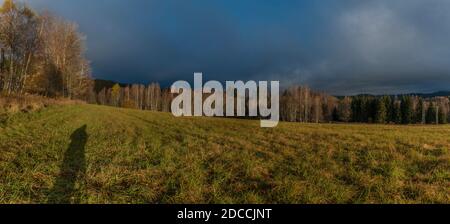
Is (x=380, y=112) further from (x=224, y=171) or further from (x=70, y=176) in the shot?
(x=70, y=176)

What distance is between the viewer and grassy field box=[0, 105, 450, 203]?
239 inches

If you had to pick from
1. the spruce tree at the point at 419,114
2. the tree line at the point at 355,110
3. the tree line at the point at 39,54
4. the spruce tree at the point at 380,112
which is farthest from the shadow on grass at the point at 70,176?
the spruce tree at the point at 419,114

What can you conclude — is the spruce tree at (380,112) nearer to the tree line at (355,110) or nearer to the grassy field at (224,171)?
the tree line at (355,110)

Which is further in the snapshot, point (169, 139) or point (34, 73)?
point (34, 73)

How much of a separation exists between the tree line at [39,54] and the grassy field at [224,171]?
3653 cm

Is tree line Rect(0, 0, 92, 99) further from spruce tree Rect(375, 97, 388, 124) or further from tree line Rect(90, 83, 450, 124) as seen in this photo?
spruce tree Rect(375, 97, 388, 124)

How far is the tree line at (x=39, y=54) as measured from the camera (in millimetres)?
44375

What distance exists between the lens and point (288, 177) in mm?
7172

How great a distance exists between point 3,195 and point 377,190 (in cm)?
719

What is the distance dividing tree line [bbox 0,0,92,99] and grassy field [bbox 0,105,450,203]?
36533 mm

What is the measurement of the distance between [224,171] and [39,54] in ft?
177
